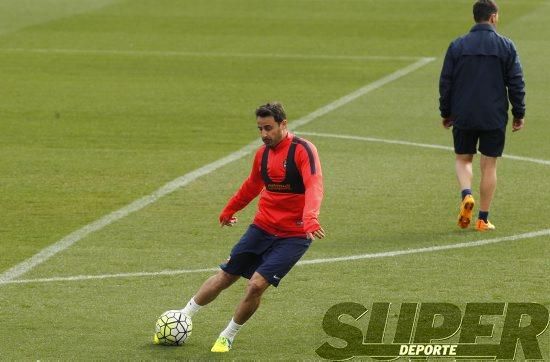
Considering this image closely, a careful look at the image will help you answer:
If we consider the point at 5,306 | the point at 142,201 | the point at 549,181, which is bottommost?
the point at 5,306

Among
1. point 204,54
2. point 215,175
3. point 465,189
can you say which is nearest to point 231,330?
point 465,189

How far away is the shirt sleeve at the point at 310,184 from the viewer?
10.5 meters

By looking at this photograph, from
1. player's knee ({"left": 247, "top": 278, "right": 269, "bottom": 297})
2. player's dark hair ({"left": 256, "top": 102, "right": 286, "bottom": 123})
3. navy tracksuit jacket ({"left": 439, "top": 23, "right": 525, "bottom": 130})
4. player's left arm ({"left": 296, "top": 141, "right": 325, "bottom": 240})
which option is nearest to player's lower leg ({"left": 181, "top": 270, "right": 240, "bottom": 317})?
player's knee ({"left": 247, "top": 278, "right": 269, "bottom": 297})

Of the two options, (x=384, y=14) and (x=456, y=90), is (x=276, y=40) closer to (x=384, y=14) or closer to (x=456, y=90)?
(x=384, y=14)

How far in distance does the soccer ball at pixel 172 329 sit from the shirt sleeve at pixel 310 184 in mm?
1167

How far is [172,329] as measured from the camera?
10711mm

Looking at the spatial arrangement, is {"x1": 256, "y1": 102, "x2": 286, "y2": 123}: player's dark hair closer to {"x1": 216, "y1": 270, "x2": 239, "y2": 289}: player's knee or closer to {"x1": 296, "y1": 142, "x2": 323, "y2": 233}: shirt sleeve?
{"x1": 296, "y1": 142, "x2": 323, "y2": 233}: shirt sleeve

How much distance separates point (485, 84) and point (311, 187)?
4.68 m

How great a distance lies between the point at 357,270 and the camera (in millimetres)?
13164

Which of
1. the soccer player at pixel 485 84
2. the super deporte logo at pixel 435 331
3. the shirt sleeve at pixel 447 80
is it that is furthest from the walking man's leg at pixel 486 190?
the super deporte logo at pixel 435 331

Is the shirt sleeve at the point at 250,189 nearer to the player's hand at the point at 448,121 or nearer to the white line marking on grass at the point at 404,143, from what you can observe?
the player's hand at the point at 448,121

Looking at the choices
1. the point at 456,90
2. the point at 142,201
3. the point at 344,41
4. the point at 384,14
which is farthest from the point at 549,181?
the point at 384,14

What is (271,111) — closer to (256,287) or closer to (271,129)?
(271,129)

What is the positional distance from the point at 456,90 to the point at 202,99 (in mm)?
9004
